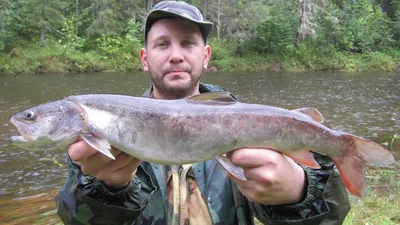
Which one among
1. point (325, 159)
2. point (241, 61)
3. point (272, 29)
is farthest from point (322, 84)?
point (325, 159)

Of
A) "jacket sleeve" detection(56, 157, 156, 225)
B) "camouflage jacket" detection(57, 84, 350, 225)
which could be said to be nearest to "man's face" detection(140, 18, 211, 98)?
"camouflage jacket" detection(57, 84, 350, 225)

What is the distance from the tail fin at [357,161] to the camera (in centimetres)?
209

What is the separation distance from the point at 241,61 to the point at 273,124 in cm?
3216

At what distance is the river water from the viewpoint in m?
6.83

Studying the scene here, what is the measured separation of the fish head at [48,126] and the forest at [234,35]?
28.2 metres

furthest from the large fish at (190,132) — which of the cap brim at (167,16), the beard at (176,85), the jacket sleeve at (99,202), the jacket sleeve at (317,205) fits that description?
the cap brim at (167,16)

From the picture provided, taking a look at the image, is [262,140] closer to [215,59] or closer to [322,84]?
[322,84]

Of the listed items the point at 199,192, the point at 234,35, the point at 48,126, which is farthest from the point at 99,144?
the point at 234,35

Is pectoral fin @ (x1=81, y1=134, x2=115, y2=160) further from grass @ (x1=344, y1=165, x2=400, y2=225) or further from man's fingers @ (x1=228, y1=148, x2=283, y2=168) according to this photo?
grass @ (x1=344, y1=165, x2=400, y2=225)

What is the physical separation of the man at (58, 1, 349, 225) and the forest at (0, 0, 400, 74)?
2794cm

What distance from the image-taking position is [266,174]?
1.97 m

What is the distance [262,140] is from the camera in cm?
207

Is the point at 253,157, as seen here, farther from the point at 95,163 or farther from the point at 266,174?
the point at 95,163

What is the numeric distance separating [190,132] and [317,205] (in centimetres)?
93
